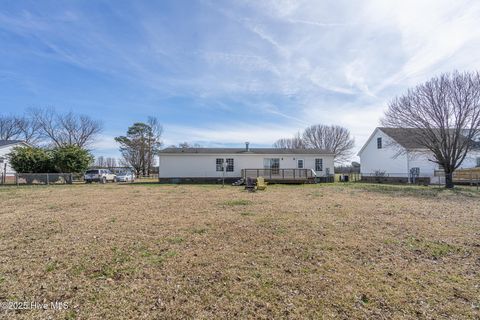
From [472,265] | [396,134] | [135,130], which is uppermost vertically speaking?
[135,130]

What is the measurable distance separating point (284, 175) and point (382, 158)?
1250 cm

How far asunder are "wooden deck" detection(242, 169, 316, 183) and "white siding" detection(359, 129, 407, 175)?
9131 mm

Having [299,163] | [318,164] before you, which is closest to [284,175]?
[299,163]

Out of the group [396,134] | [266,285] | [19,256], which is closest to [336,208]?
[266,285]

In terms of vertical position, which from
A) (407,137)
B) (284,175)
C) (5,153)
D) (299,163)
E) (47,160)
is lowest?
(284,175)

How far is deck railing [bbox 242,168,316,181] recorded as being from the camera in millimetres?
22281

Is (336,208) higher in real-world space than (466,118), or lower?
lower

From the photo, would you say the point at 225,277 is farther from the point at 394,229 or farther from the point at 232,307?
the point at 394,229

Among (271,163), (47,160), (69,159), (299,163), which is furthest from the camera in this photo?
(69,159)

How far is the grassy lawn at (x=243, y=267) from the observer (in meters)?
2.88

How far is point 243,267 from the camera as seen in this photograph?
13.0 feet

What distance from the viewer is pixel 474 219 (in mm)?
7570

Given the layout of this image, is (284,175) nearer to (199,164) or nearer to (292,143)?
(199,164)

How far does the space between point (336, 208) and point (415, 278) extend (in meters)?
5.72
